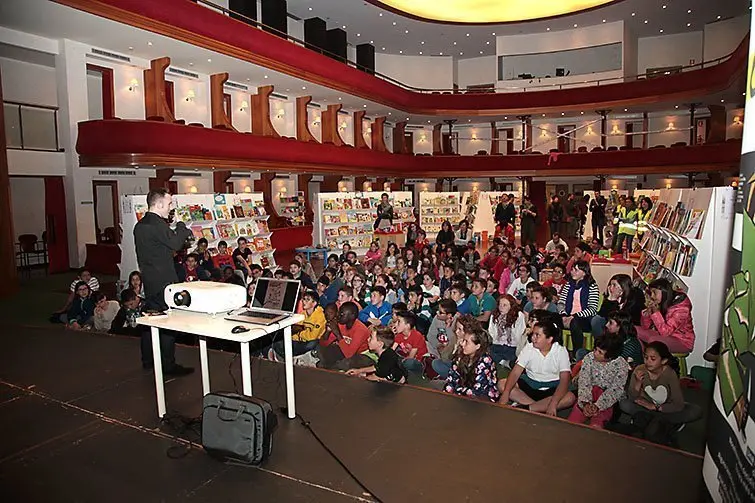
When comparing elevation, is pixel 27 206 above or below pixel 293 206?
above

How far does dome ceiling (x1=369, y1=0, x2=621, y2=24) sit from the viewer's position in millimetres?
21797

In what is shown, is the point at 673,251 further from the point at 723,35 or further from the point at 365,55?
the point at 365,55

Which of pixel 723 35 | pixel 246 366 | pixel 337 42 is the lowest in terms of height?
pixel 246 366

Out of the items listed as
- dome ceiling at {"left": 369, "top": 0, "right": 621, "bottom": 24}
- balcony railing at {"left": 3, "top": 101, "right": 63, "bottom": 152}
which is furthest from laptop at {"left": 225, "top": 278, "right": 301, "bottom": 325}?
dome ceiling at {"left": 369, "top": 0, "right": 621, "bottom": 24}

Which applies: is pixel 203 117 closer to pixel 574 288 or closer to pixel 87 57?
pixel 87 57

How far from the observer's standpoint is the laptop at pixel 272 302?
404 centimetres

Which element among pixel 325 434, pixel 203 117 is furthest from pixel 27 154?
pixel 325 434

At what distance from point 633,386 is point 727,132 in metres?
22.4

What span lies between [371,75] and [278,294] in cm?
1771

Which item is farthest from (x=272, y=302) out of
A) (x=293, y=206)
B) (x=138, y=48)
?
(x=293, y=206)

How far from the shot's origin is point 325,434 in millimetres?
3941

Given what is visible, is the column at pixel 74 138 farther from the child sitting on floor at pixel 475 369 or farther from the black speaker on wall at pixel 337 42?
the child sitting on floor at pixel 475 369

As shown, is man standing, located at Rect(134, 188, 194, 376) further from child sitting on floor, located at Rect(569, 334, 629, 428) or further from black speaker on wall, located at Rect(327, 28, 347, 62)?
black speaker on wall, located at Rect(327, 28, 347, 62)

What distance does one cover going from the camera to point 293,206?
2111 cm
